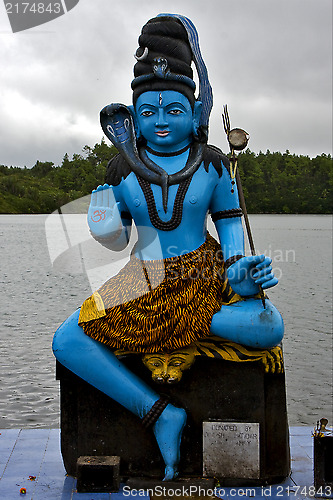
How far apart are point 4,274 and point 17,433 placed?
43.8ft

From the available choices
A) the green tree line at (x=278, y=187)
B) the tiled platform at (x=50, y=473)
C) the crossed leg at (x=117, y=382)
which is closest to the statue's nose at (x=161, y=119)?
the crossed leg at (x=117, y=382)

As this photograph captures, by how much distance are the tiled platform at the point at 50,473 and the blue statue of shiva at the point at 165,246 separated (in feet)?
1.81

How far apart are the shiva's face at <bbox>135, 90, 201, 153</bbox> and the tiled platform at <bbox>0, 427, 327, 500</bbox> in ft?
6.98

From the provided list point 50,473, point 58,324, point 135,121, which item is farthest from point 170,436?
point 58,324

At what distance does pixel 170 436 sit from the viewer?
4.00 metres

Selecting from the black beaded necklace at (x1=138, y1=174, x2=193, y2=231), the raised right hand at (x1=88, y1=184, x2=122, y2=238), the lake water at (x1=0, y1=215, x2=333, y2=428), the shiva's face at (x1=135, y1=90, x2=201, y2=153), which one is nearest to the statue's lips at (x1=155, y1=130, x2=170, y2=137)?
the shiva's face at (x1=135, y1=90, x2=201, y2=153)

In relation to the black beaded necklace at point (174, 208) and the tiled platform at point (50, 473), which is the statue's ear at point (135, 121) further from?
the tiled platform at point (50, 473)

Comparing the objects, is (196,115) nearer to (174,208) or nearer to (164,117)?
(164,117)

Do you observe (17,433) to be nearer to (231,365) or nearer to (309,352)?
(231,365)

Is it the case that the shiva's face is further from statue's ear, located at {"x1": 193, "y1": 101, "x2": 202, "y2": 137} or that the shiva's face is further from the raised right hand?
the raised right hand

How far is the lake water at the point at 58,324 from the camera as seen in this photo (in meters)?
6.81

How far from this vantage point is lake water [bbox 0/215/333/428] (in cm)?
681

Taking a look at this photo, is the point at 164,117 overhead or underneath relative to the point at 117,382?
overhead

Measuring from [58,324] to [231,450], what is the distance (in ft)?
24.6
